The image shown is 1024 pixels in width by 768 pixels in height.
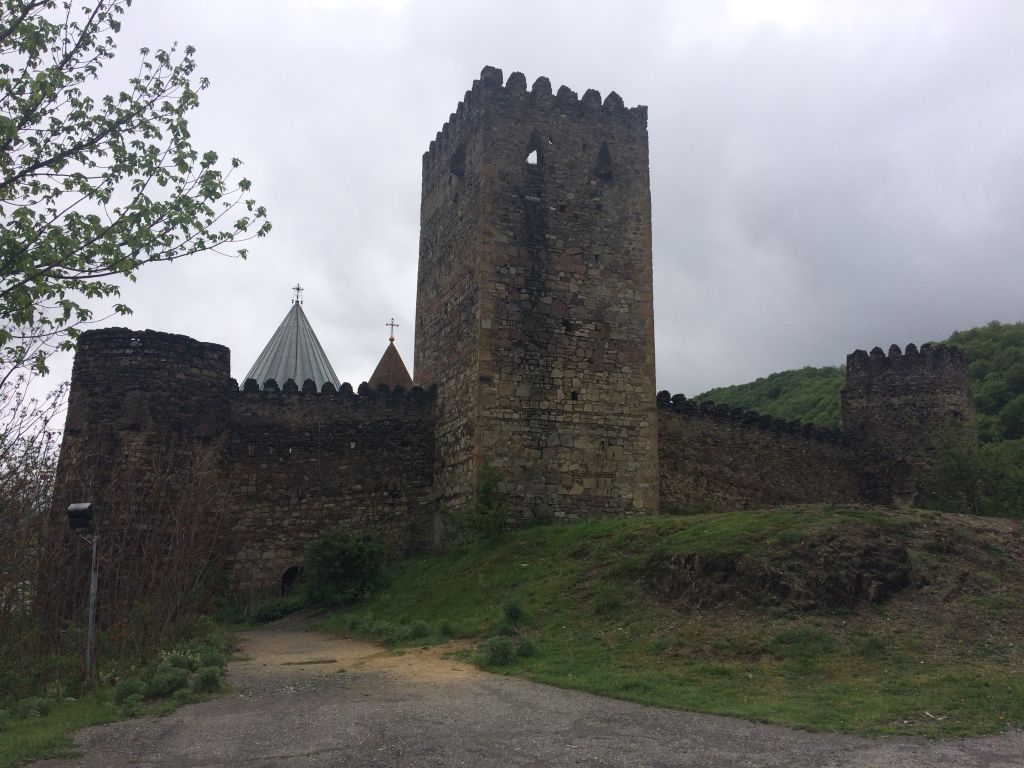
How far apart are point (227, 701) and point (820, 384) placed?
4747cm

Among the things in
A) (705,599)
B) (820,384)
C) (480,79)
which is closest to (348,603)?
(705,599)

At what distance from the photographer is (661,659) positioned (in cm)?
1131

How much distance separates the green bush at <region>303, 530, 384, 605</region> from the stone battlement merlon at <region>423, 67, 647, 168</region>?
10083mm

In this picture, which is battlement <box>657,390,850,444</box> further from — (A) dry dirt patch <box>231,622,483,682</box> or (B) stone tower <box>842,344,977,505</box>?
(A) dry dirt patch <box>231,622,483,682</box>

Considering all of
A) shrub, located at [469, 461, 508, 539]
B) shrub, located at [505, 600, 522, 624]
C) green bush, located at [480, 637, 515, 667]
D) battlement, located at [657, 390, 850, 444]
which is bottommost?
green bush, located at [480, 637, 515, 667]

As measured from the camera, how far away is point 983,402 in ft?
128

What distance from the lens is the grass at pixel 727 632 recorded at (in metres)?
9.19

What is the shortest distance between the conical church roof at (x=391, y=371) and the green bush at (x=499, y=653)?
2384cm

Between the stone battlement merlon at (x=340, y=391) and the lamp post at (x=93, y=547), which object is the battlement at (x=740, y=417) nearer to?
the stone battlement merlon at (x=340, y=391)

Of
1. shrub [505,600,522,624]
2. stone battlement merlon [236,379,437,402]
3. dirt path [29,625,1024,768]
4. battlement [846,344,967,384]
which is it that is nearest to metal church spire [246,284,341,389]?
stone battlement merlon [236,379,437,402]

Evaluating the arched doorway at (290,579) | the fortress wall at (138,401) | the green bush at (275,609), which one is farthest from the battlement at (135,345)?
the green bush at (275,609)

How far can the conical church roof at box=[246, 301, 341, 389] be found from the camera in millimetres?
38719

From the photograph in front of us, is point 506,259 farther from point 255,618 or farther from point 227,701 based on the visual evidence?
point 227,701

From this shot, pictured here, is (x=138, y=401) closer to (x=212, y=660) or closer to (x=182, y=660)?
(x=182, y=660)
